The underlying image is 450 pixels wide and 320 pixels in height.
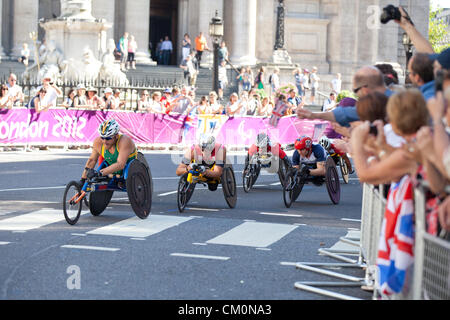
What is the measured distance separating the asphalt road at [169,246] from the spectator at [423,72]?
74.8 inches

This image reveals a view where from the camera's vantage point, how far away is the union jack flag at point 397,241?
6121 mm

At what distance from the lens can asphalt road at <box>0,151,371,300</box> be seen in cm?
820

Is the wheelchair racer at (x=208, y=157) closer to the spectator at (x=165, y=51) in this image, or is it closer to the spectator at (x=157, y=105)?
the spectator at (x=157, y=105)

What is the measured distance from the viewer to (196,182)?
14.6m

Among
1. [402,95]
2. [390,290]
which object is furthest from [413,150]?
[390,290]

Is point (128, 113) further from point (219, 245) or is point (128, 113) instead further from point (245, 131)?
point (219, 245)

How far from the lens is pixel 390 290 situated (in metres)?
6.24

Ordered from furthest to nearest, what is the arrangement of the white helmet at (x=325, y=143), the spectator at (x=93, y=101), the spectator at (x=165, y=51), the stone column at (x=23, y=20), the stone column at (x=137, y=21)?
the stone column at (x=137, y=21) → the spectator at (x=165, y=51) → the stone column at (x=23, y=20) → the spectator at (x=93, y=101) → the white helmet at (x=325, y=143)

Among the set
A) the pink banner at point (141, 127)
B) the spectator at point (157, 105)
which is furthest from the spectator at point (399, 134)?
the spectator at point (157, 105)

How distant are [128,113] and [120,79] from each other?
5099 millimetres

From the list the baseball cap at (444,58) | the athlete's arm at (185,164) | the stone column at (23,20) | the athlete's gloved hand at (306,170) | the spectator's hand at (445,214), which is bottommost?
the athlete's gloved hand at (306,170)

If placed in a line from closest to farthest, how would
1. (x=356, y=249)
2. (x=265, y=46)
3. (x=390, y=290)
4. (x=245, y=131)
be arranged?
(x=390, y=290) → (x=356, y=249) → (x=245, y=131) → (x=265, y=46)

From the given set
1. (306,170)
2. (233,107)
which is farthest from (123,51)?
(306,170)

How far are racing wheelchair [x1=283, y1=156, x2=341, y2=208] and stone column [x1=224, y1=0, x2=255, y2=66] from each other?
1194 inches
